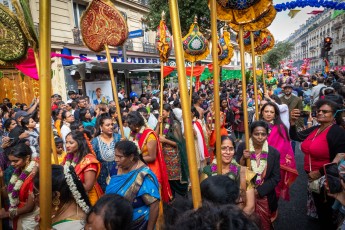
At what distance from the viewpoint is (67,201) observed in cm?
191

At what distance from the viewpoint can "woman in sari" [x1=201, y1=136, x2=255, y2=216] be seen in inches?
86.9

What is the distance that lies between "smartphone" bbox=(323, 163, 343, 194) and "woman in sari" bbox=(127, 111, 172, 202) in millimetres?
1811

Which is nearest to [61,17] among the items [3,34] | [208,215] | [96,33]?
[96,33]

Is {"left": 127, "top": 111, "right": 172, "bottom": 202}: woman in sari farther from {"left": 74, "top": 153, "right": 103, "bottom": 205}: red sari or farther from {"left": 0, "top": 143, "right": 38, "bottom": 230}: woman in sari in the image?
{"left": 0, "top": 143, "right": 38, "bottom": 230}: woman in sari

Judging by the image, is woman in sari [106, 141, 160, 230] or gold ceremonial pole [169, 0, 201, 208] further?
woman in sari [106, 141, 160, 230]

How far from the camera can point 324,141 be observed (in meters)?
2.95

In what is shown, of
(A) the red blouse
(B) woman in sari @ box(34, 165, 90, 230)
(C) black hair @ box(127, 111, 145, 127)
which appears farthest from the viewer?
(C) black hair @ box(127, 111, 145, 127)

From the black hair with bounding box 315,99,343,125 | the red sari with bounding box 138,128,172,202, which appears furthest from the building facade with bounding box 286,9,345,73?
the red sari with bounding box 138,128,172,202

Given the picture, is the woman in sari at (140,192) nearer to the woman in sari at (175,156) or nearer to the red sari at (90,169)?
the red sari at (90,169)

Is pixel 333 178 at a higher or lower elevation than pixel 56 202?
lower

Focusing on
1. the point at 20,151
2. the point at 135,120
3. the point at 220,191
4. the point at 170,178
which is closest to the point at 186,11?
the point at 170,178

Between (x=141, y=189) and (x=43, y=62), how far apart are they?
4.56ft

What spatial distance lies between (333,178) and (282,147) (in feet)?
3.40

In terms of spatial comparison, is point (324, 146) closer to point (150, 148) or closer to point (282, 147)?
point (282, 147)
